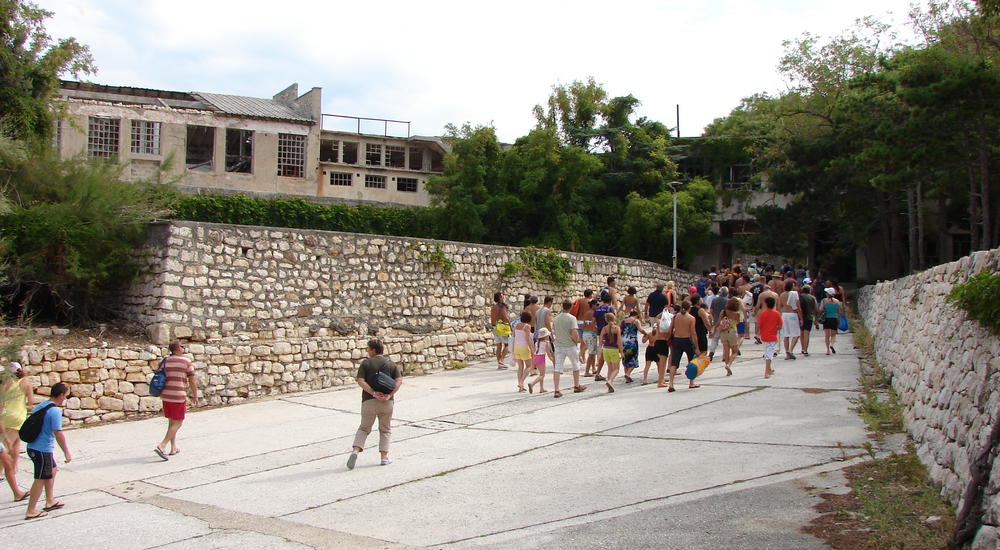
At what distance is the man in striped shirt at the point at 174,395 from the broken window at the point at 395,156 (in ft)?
97.5

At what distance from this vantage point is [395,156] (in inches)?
1563

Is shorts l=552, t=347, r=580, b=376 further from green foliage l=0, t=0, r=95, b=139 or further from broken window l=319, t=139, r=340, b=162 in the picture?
broken window l=319, t=139, r=340, b=162

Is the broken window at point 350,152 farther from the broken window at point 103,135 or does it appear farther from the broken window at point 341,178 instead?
the broken window at point 103,135

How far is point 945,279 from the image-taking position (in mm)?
8477

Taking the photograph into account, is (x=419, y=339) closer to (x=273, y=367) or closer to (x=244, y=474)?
(x=273, y=367)

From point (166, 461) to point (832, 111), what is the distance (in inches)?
1127

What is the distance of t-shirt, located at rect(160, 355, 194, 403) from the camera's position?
1012 cm

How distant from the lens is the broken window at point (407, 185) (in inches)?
1549

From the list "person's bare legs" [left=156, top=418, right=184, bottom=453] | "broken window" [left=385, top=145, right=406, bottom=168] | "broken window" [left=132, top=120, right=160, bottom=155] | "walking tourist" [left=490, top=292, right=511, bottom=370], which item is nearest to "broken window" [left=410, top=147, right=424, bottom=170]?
"broken window" [left=385, top=145, right=406, bottom=168]

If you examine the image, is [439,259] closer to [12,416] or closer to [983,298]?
[12,416]

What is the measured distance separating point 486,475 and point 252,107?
1154 inches

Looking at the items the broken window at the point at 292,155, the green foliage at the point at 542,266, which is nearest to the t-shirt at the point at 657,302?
the green foliage at the point at 542,266

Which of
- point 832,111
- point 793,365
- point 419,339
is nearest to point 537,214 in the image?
point 832,111

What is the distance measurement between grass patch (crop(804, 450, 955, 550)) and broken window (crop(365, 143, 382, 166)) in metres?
33.5
